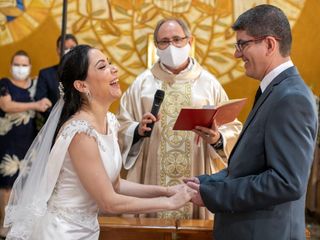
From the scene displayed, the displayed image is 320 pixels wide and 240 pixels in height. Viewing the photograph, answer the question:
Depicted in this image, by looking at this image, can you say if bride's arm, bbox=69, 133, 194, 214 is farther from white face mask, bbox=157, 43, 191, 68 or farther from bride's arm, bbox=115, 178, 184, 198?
white face mask, bbox=157, 43, 191, 68

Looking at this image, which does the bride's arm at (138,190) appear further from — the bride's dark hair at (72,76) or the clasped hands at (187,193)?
the bride's dark hair at (72,76)

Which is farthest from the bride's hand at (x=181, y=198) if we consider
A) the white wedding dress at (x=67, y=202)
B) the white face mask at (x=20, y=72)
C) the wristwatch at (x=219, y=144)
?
the white face mask at (x=20, y=72)

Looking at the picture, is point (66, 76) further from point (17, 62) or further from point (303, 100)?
point (17, 62)

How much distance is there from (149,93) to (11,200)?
165 cm

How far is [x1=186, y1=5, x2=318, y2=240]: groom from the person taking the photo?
243cm

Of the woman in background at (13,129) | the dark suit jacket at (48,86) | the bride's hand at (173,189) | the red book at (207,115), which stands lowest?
the woman in background at (13,129)

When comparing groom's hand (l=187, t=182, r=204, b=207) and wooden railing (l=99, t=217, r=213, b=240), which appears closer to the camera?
groom's hand (l=187, t=182, r=204, b=207)

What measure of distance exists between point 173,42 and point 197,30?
122 inches

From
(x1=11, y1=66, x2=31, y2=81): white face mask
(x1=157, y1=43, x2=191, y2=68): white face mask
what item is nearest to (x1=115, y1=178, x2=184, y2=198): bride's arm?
Result: (x1=157, y1=43, x2=191, y2=68): white face mask

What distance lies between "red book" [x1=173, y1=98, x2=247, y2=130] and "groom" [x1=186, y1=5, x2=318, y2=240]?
0.81 m

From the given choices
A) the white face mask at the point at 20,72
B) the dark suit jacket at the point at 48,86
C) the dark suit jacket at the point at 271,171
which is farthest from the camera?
the white face mask at the point at 20,72

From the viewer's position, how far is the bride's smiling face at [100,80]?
308 cm

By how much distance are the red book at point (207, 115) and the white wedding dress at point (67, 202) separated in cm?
69

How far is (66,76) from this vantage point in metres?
3.09
